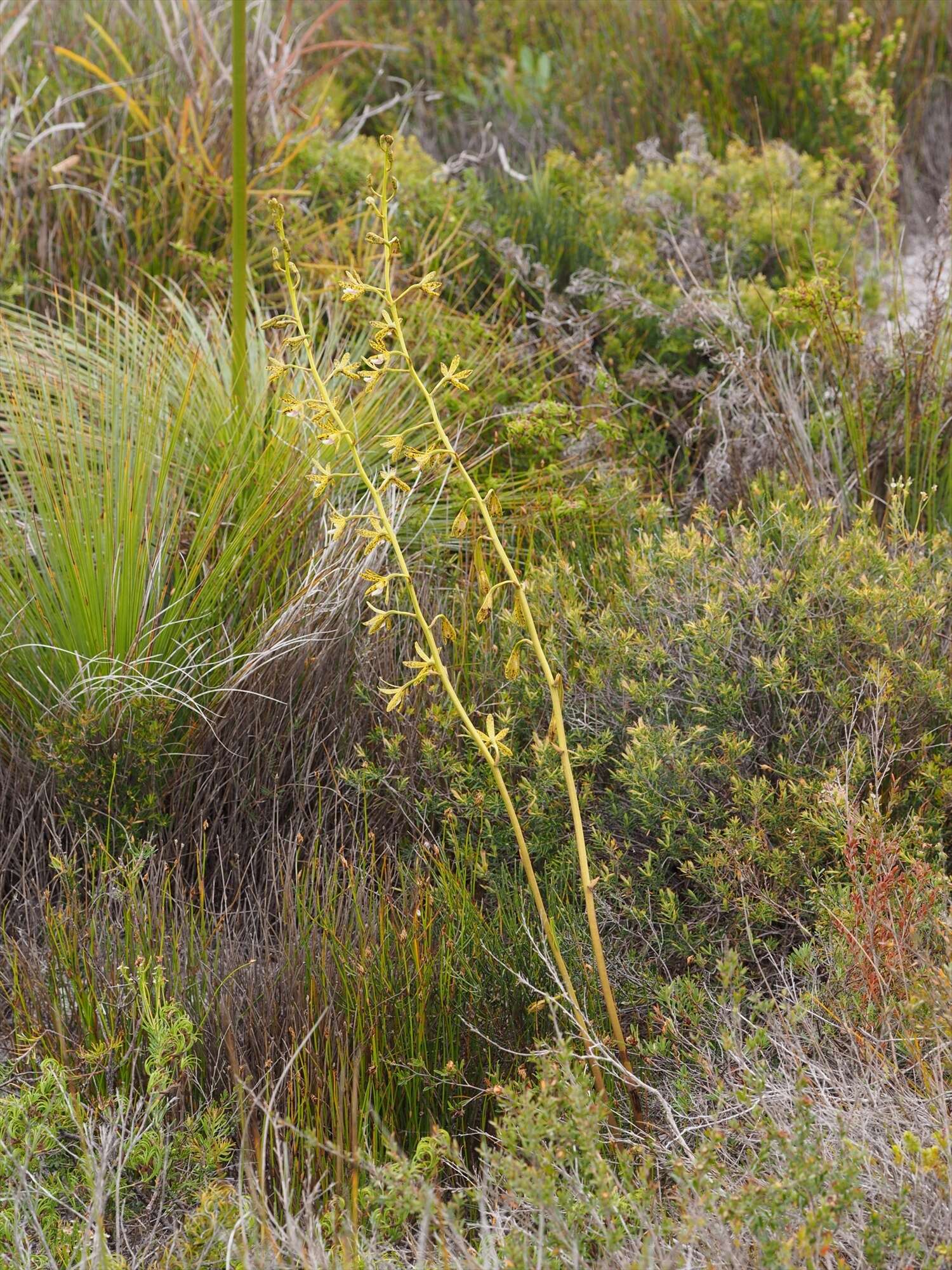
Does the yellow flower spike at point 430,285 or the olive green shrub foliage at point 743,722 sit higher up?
the yellow flower spike at point 430,285

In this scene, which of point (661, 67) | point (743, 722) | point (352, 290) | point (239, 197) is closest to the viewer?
point (352, 290)

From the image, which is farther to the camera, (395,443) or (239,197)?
(239,197)

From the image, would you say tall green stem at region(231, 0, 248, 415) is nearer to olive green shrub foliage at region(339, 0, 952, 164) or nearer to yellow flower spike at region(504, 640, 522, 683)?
yellow flower spike at region(504, 640, 522, 683)

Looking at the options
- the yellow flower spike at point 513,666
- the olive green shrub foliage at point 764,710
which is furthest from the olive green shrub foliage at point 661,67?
the yellow flower spike at point 513,666

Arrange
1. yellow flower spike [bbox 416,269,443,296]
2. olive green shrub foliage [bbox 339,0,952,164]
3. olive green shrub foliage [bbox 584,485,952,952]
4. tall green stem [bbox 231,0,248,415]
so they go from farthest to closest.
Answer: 1. olive green shrub foliage [bbox 339,0,952,164]
2. tall green stem [bbox 231,0,248,415]
3. olive green shrub foliage [bbox 584,485,952,952]
4. yellow flower spike [bbox 416,269,443,296]

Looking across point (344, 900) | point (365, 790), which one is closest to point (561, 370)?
point (365, 790)

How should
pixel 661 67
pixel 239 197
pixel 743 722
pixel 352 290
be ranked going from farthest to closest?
pixel 661 67 → pixel 239 197 → pixel 743 722 → pixel 352 290

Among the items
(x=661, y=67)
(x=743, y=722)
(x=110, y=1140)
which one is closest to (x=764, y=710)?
(x=743, y=722)

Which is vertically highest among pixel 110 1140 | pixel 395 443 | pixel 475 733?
pixel 395 443

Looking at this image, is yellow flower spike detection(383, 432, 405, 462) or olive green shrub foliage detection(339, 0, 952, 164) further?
olive green shrub foliage detection(339, 0, 952, 164)

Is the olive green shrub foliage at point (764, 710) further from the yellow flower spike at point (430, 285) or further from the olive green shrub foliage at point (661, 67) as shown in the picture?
the olive green shrub foliage at point (661, 67)

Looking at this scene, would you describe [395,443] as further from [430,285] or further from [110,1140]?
[110,1140]

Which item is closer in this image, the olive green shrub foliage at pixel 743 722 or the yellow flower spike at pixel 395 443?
the yellow flower spike at pixel 395 443

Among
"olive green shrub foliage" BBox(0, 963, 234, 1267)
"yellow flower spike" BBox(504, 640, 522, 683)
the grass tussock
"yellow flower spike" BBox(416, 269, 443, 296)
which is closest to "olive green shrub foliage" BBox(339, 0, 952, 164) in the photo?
the grass tussock
